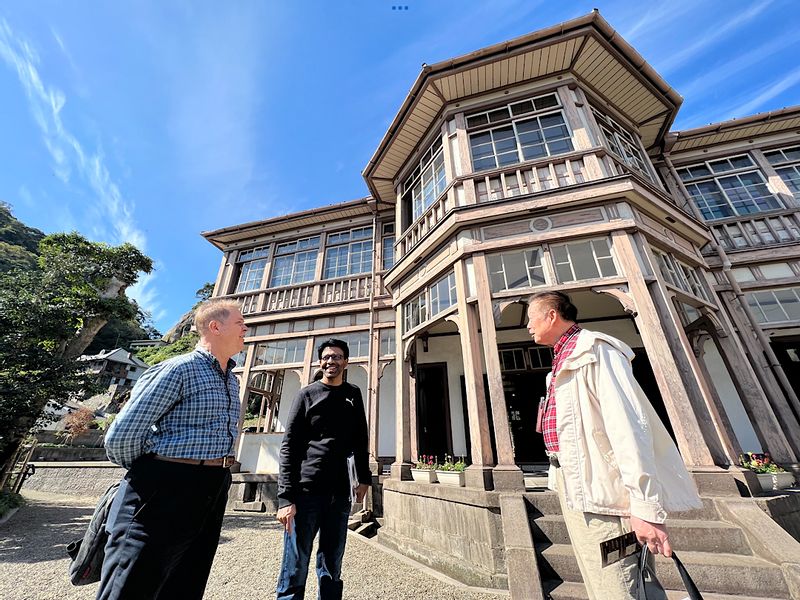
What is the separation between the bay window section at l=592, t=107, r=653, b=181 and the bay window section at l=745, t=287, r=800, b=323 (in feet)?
11.6

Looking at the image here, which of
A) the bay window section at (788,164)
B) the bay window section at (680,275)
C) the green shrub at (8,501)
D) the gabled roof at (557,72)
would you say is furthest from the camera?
the bay window section at (788,164)

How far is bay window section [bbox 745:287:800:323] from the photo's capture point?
23.1 ft

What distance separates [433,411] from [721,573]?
19.5 ft

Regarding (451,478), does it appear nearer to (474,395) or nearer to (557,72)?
(474,395)

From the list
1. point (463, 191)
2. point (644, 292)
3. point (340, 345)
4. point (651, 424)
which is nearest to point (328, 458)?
point (340, 345)

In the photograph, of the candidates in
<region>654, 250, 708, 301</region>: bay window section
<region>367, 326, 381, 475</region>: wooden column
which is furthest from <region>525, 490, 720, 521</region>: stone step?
<region>367, 326, 381, 475</region>: wooden column

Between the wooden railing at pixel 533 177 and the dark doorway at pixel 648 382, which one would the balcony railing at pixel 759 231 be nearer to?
the dark doorway at pixel 648 382

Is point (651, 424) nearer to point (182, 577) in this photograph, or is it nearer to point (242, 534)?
point (182, 577)

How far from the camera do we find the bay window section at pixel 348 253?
1056 centimetres

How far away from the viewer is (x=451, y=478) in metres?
4.91

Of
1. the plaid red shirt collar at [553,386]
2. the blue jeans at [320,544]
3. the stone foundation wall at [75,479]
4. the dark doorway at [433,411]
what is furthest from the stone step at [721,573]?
the stone foundation wall at [75,479]

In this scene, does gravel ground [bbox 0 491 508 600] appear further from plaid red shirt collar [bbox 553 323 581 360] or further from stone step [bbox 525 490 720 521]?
plaid red shirt collar [bbox 553 323 581 360]

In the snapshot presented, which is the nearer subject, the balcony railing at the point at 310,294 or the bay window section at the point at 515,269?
the bay window section at the point at 515,269

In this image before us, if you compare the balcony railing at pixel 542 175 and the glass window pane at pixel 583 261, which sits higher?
the balcony railing at pixel 542 175
